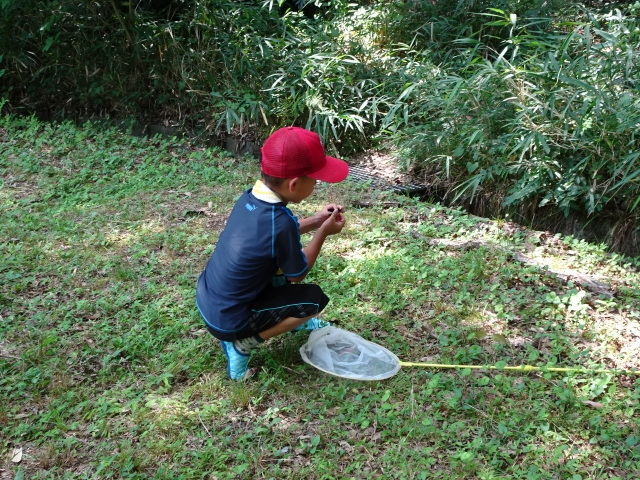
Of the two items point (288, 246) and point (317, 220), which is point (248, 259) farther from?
point (317, 220)

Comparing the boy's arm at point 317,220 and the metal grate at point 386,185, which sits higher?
the boy's arm at point 317,220

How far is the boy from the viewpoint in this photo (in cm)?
242

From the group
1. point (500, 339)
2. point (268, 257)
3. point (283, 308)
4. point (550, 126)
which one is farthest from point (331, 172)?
point (550, 126)

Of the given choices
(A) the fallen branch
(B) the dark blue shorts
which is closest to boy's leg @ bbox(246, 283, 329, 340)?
(B) the dark blue shorts

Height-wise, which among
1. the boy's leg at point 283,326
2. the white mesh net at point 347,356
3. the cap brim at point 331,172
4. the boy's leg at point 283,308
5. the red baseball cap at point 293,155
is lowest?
the white mesh net at point 347,356

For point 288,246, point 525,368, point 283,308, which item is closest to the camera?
point 288,246

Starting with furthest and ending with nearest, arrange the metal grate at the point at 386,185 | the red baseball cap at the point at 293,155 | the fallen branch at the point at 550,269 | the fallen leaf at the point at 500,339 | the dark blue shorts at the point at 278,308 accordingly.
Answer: the metal grate at the point at 386,185, the fallen branch at the point at 550,269, the fallen leaf at the point at 500,339, the dark blue shorts at the point at 278,308, the red baseball cap at the point at 293,155

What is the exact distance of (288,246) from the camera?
242 cm

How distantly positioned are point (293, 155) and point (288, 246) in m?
0.36

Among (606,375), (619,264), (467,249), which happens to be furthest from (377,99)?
(606,375)

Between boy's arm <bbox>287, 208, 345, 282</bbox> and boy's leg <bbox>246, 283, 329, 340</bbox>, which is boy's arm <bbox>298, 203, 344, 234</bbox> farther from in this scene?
boy's leg <bbox>246, 283, 329, 340</bbox>

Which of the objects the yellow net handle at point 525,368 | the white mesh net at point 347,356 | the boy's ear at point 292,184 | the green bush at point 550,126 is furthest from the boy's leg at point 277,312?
the green bush at point 550,126

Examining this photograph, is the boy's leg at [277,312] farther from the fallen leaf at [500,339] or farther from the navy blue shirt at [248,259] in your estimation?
the fallen leaf at [500,339]

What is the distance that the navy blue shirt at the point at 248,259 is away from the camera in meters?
2.42
